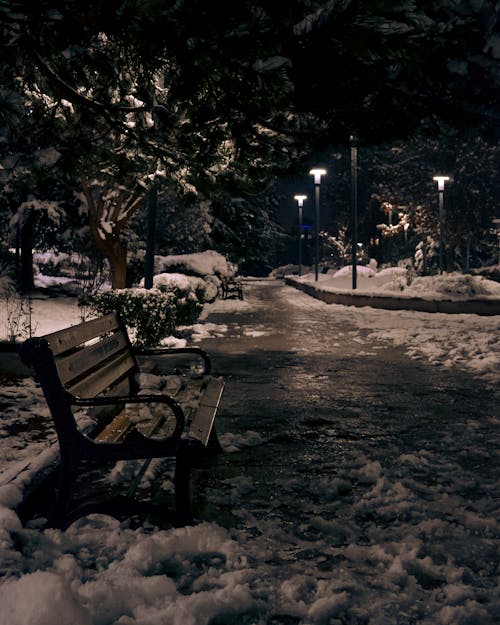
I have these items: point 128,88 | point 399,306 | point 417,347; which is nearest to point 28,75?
point 128,88

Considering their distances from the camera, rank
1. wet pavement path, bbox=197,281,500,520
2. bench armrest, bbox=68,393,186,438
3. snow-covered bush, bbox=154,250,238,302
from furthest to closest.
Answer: snow-covered bush, bbox=154,250,238,302 < wet pavement path, bbox=197,281,500,520 < bench armrest, bbox=68,393,186,438

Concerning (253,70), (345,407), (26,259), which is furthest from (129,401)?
(26,259)

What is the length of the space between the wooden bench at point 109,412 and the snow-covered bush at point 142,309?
20.9 ft

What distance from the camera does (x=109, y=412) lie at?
16.6 feet

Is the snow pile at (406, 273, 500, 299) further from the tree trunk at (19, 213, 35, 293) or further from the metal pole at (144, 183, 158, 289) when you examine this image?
the tree trunk at (19, 213, 35, 293)

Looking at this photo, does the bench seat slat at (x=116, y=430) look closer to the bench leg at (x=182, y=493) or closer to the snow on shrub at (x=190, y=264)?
the bench leg at (x=182, y=493)

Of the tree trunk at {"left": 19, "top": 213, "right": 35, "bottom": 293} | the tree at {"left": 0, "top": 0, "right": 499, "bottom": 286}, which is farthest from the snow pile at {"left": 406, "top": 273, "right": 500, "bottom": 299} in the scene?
the tree at {"left": 0, "top": 0, "right": 499, "bottom": 286}

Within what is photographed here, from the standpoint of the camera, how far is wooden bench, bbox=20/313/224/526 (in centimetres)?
396

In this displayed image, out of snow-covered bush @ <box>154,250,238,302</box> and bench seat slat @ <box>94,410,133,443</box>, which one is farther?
snow-covered bush @ <box>154,250,238,302</box>

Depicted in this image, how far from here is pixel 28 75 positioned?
21.9 feet

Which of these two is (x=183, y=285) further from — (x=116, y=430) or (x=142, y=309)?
(x=116, y=430)

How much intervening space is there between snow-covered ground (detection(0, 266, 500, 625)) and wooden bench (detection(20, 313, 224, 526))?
0.34 metres

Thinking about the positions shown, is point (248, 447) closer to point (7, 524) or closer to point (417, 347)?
point (7, 524)

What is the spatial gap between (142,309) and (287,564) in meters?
9.21
